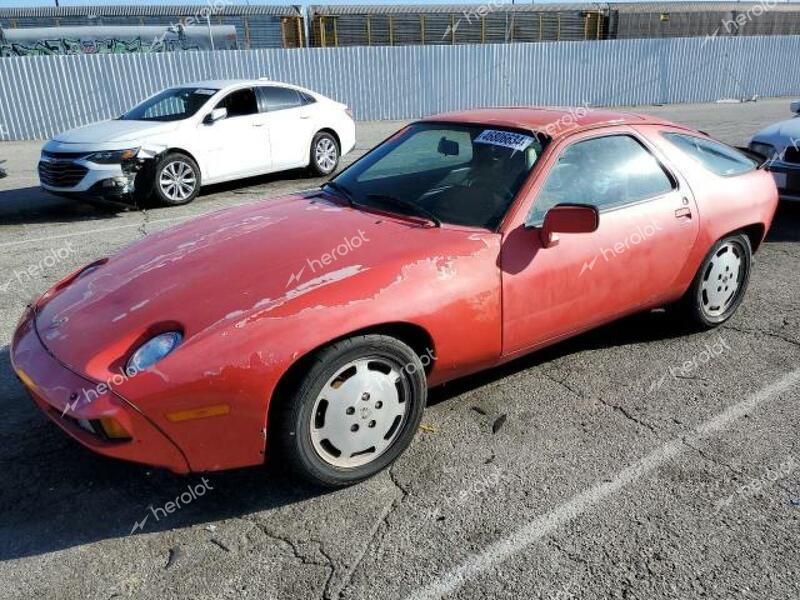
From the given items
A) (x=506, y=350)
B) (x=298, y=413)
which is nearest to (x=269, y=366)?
(x=298, y=413)

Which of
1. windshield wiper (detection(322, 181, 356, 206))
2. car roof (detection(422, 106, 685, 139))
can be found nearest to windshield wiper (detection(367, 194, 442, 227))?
windshield wiper (detection(322, 181, 356, 206))

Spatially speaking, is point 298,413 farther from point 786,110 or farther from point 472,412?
point 786,110

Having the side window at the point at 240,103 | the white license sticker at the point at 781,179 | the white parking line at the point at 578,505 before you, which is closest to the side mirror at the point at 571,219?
the white parking line at the point at 578,505

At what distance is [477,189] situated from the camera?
346 cm

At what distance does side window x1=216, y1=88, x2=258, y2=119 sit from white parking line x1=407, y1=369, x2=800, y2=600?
24.9ft

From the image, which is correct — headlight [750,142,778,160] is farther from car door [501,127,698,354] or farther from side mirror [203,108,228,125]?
side mirror [203,108,228,125]

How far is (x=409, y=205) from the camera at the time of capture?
343 cm

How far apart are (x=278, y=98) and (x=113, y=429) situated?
8173 mm

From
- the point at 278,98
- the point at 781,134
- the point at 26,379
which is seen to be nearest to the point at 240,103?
the point at 278,98

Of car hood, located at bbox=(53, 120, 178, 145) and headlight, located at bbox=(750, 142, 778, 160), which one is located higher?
car hood, located at bbox=(53, 120, 178, 145)

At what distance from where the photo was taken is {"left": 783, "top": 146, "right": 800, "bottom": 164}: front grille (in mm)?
6711

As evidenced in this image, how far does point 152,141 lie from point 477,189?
5.89 metres

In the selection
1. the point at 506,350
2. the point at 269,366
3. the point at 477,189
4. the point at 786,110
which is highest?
the point at 477,189

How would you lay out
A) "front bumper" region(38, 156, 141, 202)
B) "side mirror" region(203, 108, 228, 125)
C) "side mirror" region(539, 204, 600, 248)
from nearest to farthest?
"side mirror" region(539, 204, 600, 248)
"front bumper" region(38, 156, 141, 202)
"side mirror" region(203, 108, 228, 125)
